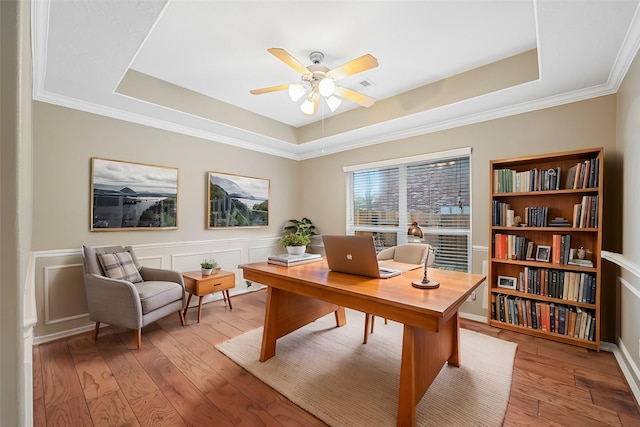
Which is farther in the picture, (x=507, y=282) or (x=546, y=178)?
(x=507, y=282)

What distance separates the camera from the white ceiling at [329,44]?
1803 millimetres

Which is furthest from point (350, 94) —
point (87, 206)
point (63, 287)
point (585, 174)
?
point (63, 287)

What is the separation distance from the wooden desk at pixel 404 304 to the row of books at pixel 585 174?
159cm

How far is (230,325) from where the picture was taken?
3.12 metres

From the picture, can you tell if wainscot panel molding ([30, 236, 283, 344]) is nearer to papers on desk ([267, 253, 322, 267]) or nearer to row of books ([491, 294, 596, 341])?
papers on desk ([267, 253, 322, 267])

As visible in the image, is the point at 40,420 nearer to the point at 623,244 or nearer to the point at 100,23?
the point at 100,23

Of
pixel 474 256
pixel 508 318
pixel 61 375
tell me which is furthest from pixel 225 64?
pixel 508 318

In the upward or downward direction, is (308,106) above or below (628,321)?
above

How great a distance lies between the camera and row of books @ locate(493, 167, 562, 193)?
2.71 metres

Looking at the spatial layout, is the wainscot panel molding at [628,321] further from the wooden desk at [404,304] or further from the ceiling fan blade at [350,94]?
the ceiling fan blade at [350,94]

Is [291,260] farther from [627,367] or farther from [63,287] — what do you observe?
[627,367]

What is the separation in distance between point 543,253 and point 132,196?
177 inches

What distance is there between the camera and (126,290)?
2.54 metres

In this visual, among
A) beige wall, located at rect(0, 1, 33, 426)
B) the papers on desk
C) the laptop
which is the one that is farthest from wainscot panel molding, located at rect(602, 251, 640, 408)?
beige wall, located at rect(0, 1, 33, 426)
